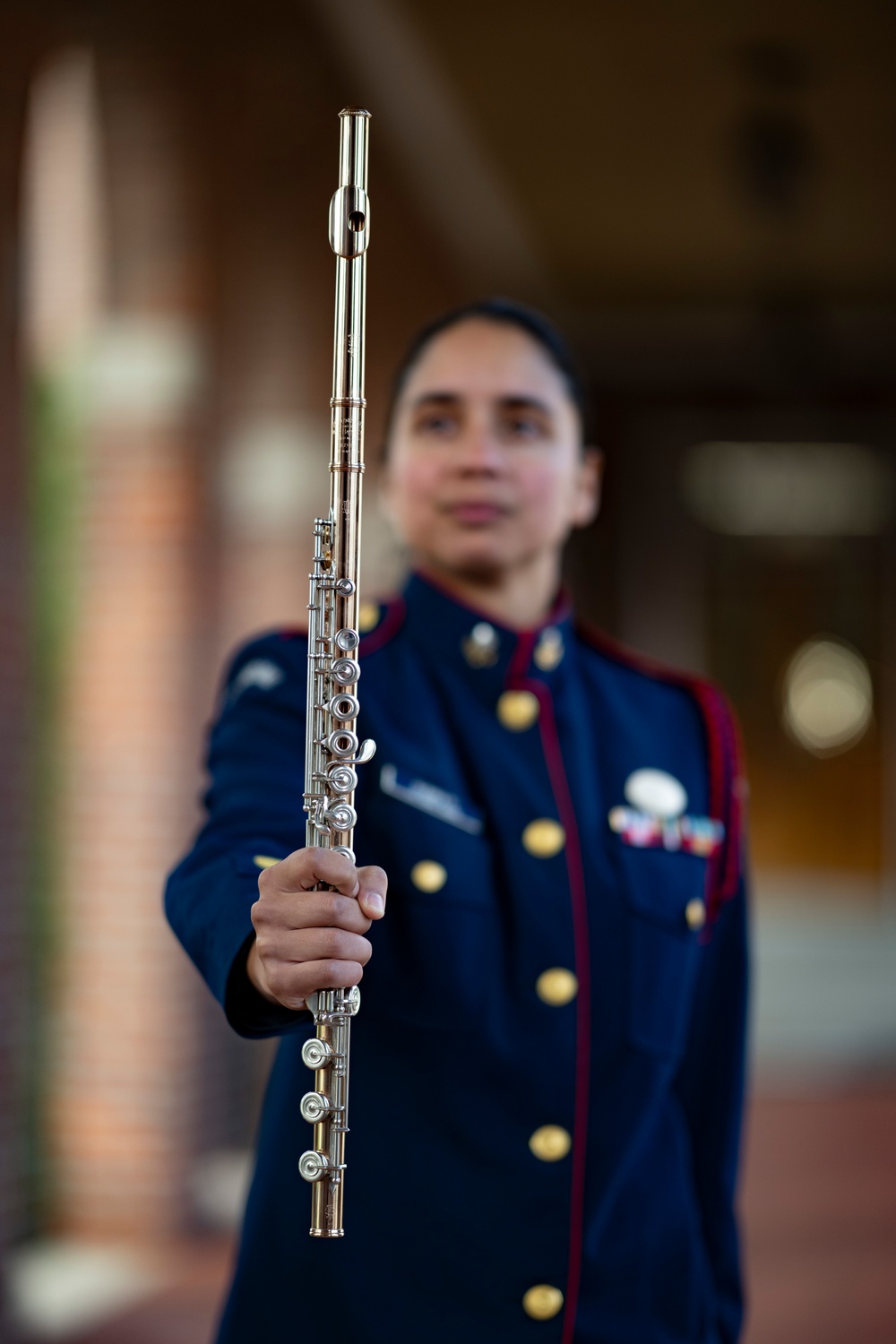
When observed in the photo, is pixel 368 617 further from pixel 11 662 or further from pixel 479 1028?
pixel 11 662

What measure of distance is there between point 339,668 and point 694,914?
0.72m

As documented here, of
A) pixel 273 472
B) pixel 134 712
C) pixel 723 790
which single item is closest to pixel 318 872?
pixel 723 790

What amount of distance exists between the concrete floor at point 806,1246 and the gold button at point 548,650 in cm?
216

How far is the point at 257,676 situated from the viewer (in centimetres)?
141

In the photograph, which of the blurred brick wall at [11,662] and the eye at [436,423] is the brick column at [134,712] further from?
the eye at [436,423]

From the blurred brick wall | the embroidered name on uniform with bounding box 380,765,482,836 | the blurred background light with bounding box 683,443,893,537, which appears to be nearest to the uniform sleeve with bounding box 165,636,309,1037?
the embroidered name on uniform with bounding box 380,765,482,836

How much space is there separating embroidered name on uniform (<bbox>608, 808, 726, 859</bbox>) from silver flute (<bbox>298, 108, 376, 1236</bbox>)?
0.63 metres

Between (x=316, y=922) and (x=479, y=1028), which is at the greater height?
(x=316, y=922)

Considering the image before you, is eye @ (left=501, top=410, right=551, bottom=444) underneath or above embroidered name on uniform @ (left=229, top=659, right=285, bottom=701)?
above

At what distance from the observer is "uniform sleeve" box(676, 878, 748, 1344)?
1643mm

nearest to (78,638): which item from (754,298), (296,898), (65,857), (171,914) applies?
(65,857)

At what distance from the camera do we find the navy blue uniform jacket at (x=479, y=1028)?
4.43ft

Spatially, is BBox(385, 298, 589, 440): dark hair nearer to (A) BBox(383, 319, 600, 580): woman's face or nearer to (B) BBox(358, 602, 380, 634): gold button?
(A) BBox(383, 319, 600, 580): woman's face

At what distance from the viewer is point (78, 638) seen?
11.6 ft
